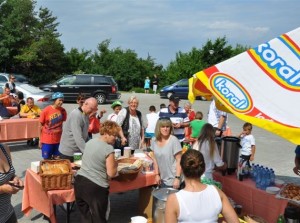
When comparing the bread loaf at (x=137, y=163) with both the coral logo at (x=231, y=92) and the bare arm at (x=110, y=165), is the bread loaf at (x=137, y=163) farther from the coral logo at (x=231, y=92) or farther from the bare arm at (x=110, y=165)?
the coral logo at (x=231, y=92)

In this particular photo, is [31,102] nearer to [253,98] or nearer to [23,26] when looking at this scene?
[253,98]

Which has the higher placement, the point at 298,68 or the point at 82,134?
the point at 298,68

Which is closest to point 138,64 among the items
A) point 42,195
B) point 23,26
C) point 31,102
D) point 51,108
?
point 23,26

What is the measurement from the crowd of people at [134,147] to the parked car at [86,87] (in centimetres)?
1215

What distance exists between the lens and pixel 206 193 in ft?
9.07

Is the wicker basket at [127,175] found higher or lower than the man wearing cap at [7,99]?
lower

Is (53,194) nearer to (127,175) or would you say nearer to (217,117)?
(127,175)

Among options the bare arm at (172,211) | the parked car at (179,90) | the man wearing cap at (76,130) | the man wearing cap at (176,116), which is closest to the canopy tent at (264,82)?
the bare arm at (172,211)

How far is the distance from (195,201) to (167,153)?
6.97 ft

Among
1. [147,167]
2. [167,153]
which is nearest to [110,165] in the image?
[167,153]

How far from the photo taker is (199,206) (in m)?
2.71

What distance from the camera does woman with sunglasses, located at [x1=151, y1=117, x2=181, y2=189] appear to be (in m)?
4.81

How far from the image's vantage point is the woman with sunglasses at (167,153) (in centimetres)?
481

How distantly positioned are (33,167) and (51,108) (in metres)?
1.87
